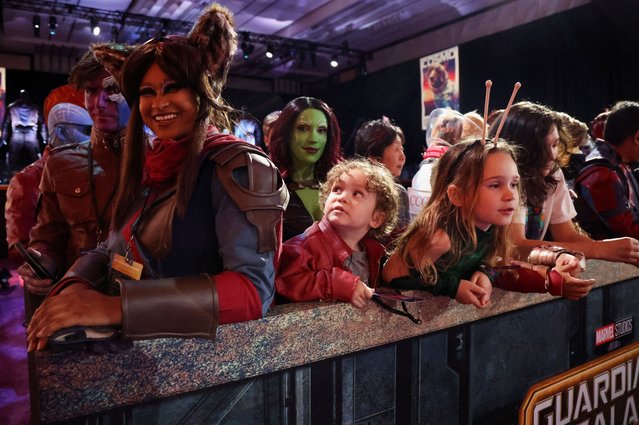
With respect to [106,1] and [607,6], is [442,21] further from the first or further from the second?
[106,1]

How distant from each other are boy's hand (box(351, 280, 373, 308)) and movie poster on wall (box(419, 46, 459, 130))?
707 centimetres

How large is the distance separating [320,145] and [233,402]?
4.36 ft

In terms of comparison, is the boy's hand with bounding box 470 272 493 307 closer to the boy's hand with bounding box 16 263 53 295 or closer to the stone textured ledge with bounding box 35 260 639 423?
the stone textured ledge with bounding box 35 260 639 423

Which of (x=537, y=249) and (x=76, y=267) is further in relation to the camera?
(x=537, y=249)

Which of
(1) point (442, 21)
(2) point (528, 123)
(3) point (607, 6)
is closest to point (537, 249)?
(2) point (528, 123)

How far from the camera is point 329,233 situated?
1517 mm

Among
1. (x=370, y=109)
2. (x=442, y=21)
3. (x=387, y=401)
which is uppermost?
(x=442, y=21)

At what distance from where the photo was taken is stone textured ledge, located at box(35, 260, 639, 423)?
1.00 meters

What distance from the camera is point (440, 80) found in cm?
833

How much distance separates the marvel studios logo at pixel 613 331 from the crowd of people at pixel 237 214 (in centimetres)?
36

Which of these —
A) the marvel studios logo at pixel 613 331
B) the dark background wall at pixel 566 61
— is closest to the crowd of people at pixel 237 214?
the marvel studios logo at pixel 613 331

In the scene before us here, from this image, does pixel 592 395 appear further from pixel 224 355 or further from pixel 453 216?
pixel 224 355

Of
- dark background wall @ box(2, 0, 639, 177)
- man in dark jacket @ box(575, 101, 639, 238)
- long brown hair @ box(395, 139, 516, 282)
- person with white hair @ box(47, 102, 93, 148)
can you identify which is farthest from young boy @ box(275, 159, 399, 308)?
dark background wall @ box(2, 0, 639, 177)

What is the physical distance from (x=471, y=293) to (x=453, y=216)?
0.80ft
